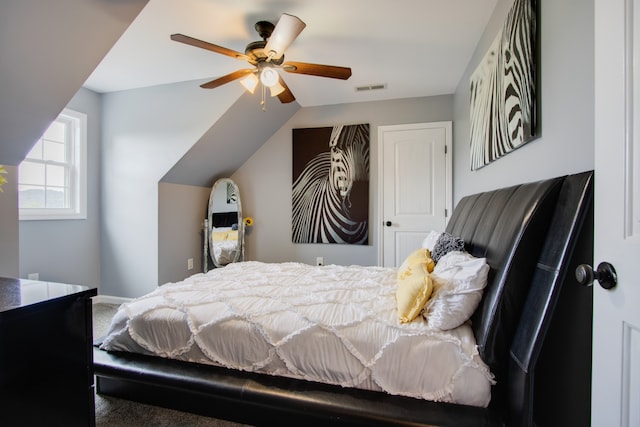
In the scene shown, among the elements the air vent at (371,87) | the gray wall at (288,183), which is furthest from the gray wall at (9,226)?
the air vent at (371,87)

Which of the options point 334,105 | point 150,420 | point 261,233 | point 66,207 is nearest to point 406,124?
point 334,105

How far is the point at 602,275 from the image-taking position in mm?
735

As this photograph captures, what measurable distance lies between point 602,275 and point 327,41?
237cm

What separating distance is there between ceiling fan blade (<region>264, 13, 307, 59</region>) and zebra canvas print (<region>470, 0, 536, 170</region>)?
115 centimetres

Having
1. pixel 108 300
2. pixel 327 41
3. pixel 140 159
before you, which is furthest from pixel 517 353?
pixel 108 300

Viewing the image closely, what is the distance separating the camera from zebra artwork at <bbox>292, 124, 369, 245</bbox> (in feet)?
12.2

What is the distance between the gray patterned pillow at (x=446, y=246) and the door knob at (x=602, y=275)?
2.65ft

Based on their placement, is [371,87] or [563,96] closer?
[563,96]

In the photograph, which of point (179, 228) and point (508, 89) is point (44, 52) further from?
point (508, 89)

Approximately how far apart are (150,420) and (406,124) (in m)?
3.56

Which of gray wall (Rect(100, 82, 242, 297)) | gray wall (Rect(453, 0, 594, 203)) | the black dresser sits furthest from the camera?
gray wall (Rect(100, 82, 242, 297))

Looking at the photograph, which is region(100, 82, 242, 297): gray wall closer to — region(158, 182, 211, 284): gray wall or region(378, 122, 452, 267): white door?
region(158, 182, 211, 284): gray wall

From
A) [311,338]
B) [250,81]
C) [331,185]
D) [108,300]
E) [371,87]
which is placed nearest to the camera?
[311,338]

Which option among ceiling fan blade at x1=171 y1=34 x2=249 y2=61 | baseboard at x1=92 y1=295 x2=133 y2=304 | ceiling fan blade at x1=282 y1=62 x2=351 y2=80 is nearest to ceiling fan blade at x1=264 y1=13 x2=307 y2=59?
ceiling fan blade at x1=282 y1=62 x2=351 y2=80
